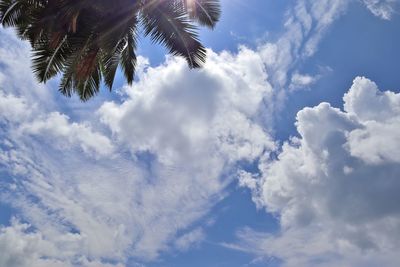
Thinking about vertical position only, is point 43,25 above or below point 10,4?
below

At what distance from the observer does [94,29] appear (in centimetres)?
1490

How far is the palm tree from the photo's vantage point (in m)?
14.2

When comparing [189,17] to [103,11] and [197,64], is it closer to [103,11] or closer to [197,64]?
[197,64]

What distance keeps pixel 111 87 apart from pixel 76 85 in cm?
161

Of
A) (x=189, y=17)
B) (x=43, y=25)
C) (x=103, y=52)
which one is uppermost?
(x=189, y=17)

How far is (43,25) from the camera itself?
13789 mm

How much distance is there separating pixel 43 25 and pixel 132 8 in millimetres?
3156

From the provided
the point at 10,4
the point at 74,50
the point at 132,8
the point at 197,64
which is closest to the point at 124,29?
the point at 132,8

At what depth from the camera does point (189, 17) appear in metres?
15.7

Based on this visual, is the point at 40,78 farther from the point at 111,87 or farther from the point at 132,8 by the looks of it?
the point at 132,8

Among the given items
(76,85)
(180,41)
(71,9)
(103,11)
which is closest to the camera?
(71,9)

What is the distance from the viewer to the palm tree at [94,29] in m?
14.2

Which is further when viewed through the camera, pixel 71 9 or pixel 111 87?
pixel 111 87

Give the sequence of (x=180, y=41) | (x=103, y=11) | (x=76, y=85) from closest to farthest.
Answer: (x=103, y=11) → (x=180, y=41) → (x=76, y=85)
